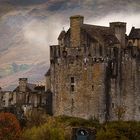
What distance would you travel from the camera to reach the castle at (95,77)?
9188cm

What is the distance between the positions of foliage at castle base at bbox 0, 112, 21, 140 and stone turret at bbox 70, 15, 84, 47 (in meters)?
10.6

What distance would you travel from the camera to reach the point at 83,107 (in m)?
92.4

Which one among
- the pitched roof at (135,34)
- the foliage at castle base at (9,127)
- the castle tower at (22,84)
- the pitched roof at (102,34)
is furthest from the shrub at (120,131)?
the castle tower at (22,84)

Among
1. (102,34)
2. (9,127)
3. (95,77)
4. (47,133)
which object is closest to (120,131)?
(47,133)

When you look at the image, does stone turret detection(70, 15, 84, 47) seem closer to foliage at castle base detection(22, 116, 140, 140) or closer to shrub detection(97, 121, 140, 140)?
foliage at castle base detection(22, 116, 140, 140)

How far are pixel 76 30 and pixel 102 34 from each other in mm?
3123

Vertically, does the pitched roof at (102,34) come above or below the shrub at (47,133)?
above

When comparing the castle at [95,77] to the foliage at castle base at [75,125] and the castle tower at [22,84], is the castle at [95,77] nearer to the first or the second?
the foliage at castle base at [75,125]

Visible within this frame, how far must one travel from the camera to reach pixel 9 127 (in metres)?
90.3

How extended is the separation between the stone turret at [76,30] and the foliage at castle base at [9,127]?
1056cm

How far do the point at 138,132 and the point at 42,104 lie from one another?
15.9 meters

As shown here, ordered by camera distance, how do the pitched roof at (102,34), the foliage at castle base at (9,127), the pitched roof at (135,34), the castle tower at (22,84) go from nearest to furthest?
the foliage at castle base at (9,127) → the pitched roof at (102,34) → the pitched roof at (135,34) → the castle tower at (22,84)

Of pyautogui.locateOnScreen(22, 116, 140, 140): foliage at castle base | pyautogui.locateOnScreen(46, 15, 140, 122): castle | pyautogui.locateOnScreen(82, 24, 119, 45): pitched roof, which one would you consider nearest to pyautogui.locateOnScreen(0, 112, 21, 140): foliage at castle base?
pyautogui.locateOnScreen(22, 116, 140, 140): foliage at castle base

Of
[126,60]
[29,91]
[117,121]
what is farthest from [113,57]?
[29,91]
